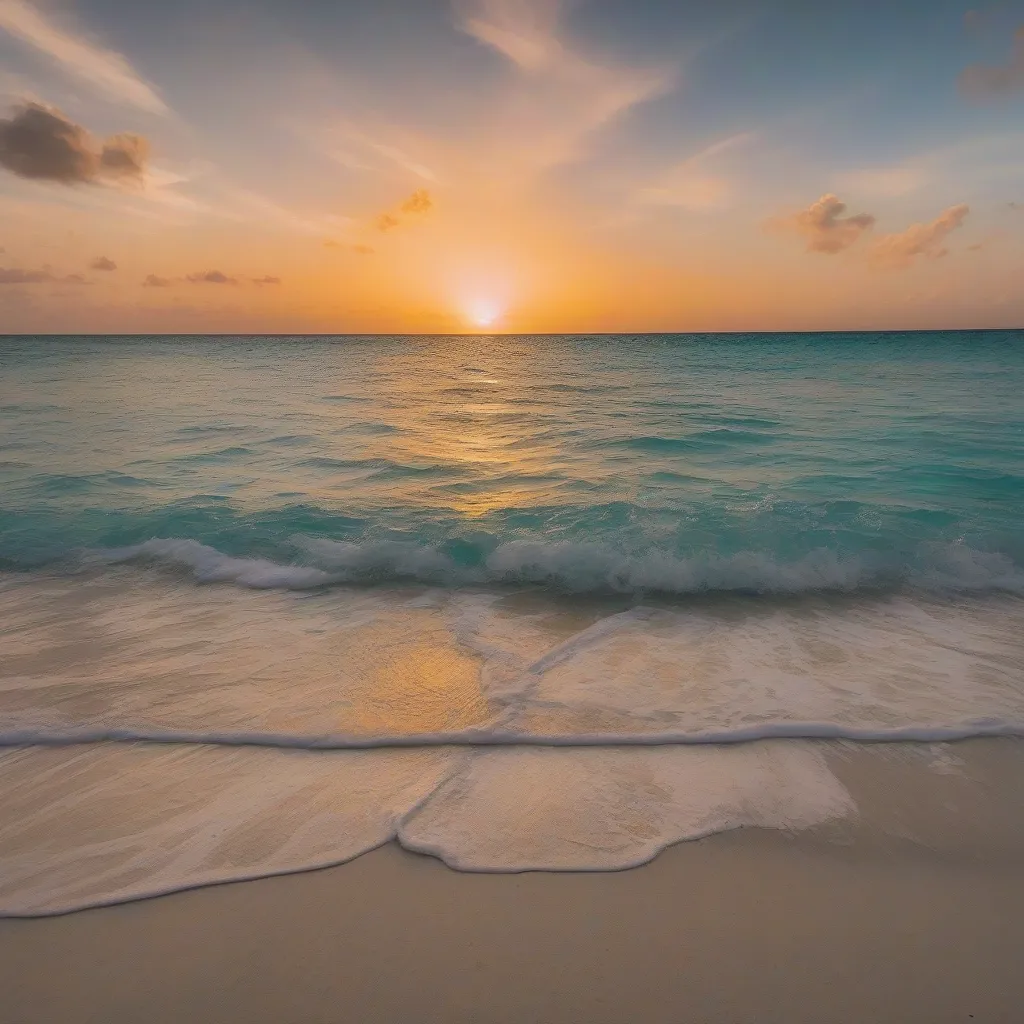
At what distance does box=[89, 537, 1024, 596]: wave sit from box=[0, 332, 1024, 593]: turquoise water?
3cm

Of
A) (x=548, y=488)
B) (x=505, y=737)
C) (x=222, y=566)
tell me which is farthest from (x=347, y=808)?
(x=548, y=488)

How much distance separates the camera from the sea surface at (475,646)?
3066 millimetres

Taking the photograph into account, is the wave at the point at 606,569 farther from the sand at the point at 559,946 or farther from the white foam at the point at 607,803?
the sand at the point at 559,946

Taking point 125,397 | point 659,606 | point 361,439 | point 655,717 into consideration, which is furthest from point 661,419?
point 125,397

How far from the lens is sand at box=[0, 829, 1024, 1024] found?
7.09 feet

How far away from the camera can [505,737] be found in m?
3.68

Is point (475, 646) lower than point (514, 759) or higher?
lower

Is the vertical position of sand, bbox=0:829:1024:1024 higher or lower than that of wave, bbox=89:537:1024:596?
higher

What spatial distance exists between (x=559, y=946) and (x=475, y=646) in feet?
9.04

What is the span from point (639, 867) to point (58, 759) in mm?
3368

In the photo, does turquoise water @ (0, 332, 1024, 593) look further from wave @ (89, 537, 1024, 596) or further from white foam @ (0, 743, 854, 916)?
white foam @ (0, 743, 854, 916)

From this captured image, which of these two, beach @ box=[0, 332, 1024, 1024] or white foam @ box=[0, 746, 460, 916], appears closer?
beach @ box=[0, 332, 1024, 1024]

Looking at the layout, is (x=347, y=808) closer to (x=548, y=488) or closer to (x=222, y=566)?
(x=222, y=566)

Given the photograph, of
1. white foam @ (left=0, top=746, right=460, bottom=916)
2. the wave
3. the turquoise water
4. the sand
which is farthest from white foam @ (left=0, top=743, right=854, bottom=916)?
the turquoise water
